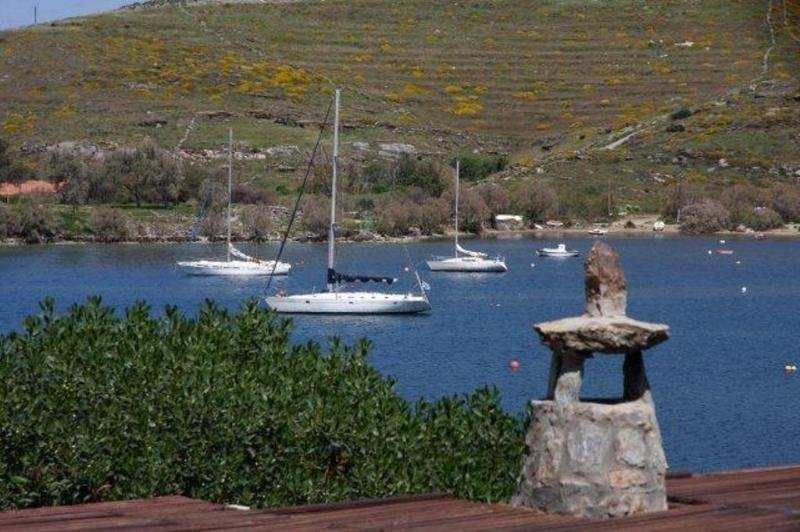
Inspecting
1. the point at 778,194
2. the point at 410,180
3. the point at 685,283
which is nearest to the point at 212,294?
the point at 685,283

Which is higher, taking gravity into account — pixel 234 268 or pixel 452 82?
pixel 452 82

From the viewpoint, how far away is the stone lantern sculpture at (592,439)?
11141 millimetres

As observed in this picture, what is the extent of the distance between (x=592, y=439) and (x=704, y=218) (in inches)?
3920

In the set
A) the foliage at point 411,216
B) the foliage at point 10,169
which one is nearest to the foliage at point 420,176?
the foliage at point 411,216

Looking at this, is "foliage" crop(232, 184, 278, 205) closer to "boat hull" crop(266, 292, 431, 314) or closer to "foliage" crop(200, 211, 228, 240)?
"foliage" crop(200, 211, 228, 240)

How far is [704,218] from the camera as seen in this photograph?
4286 inches

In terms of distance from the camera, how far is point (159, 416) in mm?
15836

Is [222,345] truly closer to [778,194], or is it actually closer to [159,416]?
[159,416]

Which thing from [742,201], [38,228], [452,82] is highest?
[452,82]

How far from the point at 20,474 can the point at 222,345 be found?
3.33 meters

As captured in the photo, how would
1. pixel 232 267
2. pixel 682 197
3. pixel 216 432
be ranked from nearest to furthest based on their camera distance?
pixel 216 432
pixel 232 267
pixel 682 197

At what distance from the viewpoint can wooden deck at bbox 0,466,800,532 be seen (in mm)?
10484

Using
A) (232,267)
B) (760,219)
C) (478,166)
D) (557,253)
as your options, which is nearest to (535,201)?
(478,166)

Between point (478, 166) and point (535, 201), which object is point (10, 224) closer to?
point (535, 201)
